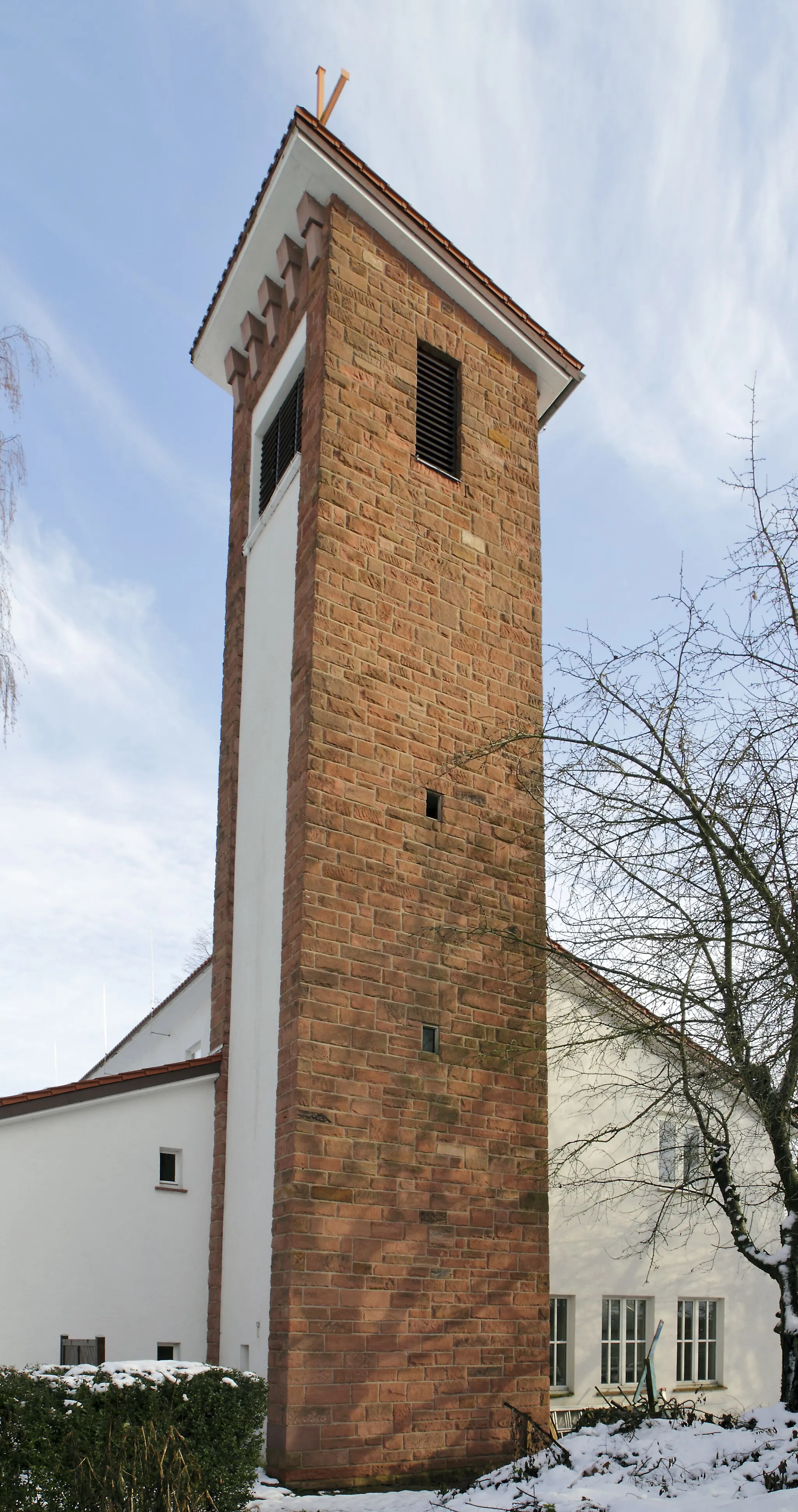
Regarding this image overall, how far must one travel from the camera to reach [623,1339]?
13.5 metres

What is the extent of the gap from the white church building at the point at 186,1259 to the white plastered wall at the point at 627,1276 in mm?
A: 19

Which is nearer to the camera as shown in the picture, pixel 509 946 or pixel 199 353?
pixel 509 946

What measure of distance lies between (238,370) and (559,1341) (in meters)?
11.7

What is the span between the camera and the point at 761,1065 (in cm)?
866

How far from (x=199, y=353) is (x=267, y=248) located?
7.91 ft

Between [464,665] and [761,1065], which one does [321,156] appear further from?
[761,1065]

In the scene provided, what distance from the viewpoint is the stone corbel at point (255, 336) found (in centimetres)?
1430

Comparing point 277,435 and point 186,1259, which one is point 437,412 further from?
point 186,1259

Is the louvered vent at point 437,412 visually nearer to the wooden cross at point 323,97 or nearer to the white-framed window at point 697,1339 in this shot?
the wooden cross at point 323,97

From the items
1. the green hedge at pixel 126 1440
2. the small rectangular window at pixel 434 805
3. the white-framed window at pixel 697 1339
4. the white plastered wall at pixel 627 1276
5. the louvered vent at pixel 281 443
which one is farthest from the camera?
the white-framed window at pixel 697 1339

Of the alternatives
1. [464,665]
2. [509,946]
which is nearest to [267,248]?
[464,665]

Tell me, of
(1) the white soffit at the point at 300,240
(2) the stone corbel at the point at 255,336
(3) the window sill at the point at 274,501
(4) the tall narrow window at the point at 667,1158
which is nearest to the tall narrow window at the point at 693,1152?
(4) the tall narrow window at the point at 667,1158

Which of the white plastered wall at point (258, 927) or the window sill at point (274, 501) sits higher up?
the window sill at point (274, 501)

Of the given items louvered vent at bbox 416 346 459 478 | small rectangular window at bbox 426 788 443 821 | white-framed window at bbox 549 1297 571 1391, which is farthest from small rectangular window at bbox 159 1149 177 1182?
louvered vent at bbox 416 346 459 478
